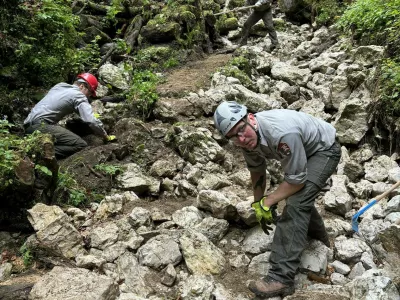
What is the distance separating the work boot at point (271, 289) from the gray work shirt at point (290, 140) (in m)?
1.00

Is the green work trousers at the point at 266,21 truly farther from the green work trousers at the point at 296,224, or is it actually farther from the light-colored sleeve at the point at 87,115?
the green work trousers at the point at 296,224

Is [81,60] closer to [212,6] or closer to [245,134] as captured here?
[245,134]

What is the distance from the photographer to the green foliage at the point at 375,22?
7.35m

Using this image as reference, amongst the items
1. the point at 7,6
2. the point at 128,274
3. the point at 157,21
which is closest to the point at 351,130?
the point at 128,274

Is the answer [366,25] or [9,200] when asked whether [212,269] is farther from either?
[366,25]

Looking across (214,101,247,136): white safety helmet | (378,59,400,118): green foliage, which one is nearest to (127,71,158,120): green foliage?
(214,101,247,136): white safety helmet

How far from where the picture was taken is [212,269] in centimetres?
367

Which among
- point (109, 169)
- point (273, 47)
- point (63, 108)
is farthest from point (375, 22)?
point (63, 108)

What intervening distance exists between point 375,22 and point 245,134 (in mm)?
7049

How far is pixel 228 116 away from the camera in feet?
10.3

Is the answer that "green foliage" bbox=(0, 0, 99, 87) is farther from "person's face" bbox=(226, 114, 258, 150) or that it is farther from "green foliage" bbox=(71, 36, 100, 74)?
"person's face" bbox=(226, 114, 258, 150)

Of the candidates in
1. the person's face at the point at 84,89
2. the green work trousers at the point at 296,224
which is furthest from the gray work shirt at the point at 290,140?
the person's face at the point at 84,89

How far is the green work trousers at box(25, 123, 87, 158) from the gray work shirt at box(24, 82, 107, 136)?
0.16m

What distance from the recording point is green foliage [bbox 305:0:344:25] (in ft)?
39.5
